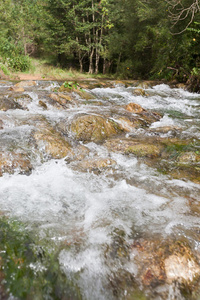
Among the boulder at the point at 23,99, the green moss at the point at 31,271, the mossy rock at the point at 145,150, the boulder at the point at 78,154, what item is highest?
the boulder at the point at 23,99

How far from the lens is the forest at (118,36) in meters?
11.3

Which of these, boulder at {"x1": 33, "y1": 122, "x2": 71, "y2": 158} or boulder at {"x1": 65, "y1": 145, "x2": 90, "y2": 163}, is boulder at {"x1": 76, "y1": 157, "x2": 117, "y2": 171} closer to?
boulder at {"x1": 65, "y1": 145, "x2": 90, "y2": 163}

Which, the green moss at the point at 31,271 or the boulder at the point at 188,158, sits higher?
the green moss at the point at 31,271

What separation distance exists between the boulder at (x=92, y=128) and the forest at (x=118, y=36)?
757 cm

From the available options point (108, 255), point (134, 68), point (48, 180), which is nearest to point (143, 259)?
point (108, 255)

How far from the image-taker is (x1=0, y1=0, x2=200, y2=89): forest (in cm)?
1131

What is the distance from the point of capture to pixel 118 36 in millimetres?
16500

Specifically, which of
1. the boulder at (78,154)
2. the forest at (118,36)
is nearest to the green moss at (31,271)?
the boulder at (78,154)

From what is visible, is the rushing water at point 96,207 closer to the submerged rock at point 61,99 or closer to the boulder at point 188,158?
the boulder at point 188,158

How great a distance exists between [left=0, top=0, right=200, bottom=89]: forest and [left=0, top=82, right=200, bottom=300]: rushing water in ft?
30.1

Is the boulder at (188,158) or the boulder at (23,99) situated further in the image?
the boulder at (23,99)

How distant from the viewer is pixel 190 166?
371cm

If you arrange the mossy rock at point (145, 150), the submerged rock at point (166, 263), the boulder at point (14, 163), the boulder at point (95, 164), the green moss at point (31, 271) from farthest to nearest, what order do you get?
1. the mossy rock at point (145, 150)
2. the boulder at point (95, 164)
3. the boulder at point (14, 163)
4. the submerged rock at point (166, 263)
5. the green moss at point (31, 271)

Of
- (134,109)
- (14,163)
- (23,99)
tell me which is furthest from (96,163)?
(23,99)
